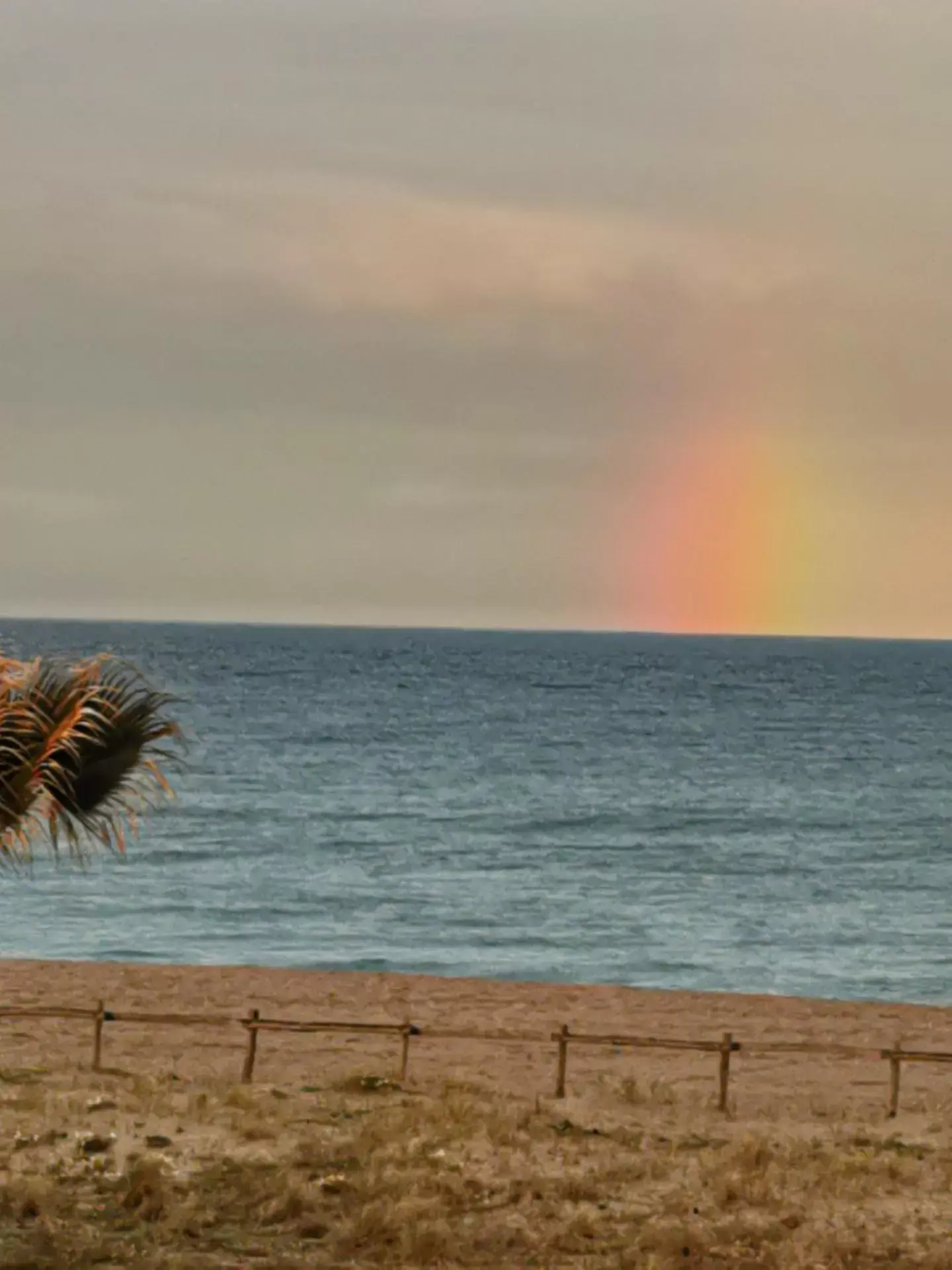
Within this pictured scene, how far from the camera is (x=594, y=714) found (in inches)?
5965

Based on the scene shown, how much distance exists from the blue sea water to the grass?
474 centimetres

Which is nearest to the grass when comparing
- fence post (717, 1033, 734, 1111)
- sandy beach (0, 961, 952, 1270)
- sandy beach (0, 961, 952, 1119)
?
sandy beach (0, 961, 952, 1270)

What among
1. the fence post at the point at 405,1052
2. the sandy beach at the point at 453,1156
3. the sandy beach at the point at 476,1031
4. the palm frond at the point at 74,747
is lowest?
the sandy beach at the point at 476,1031

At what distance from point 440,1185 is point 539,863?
152ft

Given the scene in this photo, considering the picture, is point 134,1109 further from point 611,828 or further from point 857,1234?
point 611,828

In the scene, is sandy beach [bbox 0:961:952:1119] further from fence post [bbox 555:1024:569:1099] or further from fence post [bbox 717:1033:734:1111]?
fence post [bbox 717:1033:734:1111]

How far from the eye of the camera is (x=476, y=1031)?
81.7 feet

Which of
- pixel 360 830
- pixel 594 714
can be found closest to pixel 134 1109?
pixel 360 830

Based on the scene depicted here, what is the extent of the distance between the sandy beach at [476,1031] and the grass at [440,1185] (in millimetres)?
2096

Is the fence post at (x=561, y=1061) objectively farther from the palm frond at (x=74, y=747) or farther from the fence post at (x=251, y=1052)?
the palm frond at (x=74, y=747)

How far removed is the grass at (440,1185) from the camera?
14.9m

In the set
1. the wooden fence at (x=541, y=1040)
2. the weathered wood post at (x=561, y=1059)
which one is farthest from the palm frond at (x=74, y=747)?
the weathered wood post at (x=561, y=1059)

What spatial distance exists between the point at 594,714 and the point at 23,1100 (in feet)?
434

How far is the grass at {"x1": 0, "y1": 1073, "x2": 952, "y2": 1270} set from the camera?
1495 centimetres
